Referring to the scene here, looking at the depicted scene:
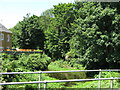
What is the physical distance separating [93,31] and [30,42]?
25431mm

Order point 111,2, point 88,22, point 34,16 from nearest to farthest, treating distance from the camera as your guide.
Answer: point 111,2 → point 88,22 → point 34,16

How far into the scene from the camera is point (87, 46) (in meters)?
19.7

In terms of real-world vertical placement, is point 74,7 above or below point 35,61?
above

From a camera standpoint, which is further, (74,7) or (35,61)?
(74,7)

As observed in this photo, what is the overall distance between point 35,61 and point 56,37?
15351 millimetres

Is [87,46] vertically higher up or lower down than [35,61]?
higher up

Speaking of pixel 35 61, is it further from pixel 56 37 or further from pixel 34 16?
pixel 34 16

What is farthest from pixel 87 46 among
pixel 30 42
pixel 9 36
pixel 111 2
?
pixel 30 42

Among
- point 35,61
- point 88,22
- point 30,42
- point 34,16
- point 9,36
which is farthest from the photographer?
point 34,16

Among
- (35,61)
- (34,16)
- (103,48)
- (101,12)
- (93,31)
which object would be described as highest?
(34,16)

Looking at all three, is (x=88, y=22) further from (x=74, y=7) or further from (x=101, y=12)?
(x=74, y=7)

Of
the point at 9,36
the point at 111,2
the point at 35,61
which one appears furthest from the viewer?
the point at 9,36

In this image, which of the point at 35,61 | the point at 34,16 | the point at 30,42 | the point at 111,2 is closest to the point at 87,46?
the point at 111,2

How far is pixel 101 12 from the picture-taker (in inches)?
698
